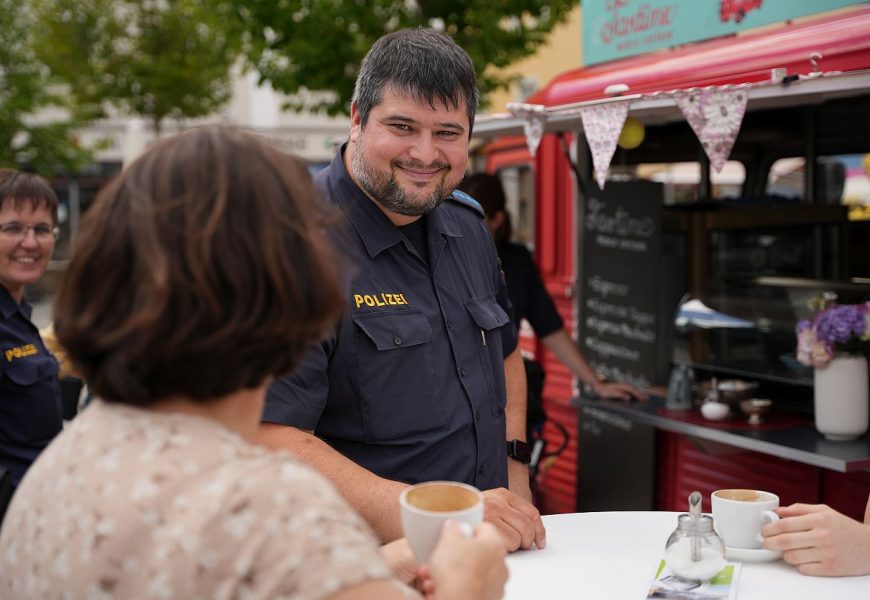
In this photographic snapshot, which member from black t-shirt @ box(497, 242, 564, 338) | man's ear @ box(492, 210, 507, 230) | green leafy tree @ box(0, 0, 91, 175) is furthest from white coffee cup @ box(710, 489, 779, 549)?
green leafy tree @ box(0, 0, 91, 175)

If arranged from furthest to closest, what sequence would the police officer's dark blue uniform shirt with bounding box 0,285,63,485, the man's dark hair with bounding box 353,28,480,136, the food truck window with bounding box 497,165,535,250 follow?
the food truck window with bounding box 497,165,535,250 → the police officer's dark blue uniform shirt with bounding box 0,285,63,485 → the man's dark hair with bounding box 353,28,480,136

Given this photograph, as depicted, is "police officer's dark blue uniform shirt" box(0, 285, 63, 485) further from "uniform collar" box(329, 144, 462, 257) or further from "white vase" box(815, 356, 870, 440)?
"white vase" box(815, 356, 870, 440)

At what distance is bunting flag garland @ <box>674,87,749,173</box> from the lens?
10.5 ft

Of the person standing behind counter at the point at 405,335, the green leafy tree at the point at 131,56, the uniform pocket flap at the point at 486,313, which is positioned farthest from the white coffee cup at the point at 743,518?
the green leafy tree at the point at 131,56

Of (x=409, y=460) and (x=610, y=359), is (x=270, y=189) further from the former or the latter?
(x=610, y=359)

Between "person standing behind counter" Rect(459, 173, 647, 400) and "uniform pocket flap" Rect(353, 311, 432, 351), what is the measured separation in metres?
2.41

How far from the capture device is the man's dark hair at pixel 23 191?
3.76m

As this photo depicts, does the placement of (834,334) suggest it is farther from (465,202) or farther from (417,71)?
(417,71)

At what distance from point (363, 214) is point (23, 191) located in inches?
79.6

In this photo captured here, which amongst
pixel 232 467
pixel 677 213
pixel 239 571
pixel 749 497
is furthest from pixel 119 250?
pixel 677 213

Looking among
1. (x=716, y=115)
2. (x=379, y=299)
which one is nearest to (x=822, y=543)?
(x=379, y=299)

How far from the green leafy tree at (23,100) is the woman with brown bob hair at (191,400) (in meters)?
12.3

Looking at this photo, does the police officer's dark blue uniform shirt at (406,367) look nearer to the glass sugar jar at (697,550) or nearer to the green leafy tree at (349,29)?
the glass sugar jar at (697,550)

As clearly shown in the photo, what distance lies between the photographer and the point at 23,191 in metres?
3.79
